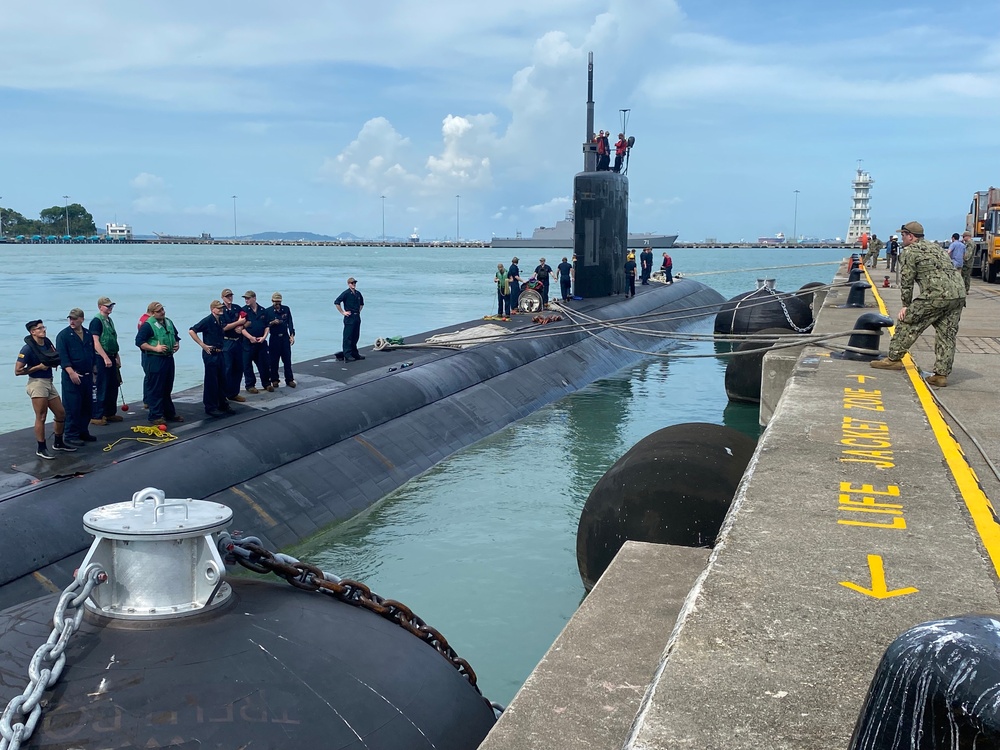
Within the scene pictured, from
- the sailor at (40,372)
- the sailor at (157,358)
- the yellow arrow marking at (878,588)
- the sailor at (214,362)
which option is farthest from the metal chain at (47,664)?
the sailor at (214,362)

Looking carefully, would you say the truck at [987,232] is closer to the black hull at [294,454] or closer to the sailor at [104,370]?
the black hull at [294,454]

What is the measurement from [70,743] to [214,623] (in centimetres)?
59

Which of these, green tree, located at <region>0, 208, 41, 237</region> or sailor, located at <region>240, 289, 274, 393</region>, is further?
green tree, located at <region>0, 208, 41, 237</region>

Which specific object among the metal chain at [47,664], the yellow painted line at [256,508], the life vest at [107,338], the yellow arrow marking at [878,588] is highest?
the life vest at [107,338]

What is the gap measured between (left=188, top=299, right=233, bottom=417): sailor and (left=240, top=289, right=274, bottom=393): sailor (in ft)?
3.25

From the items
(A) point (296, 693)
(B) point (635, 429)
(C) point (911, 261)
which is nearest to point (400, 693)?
(A) point (296, 693)

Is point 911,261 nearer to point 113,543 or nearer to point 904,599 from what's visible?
point 904,599

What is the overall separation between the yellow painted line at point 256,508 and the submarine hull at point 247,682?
216 inches

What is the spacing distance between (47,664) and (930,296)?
27.2 ft

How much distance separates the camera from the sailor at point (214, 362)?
10.2m

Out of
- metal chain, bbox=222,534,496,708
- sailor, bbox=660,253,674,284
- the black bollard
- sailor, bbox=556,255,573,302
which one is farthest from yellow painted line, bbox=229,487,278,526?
sailor, bbox=660,253,674,284

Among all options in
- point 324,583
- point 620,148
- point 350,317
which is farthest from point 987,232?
point 324,583

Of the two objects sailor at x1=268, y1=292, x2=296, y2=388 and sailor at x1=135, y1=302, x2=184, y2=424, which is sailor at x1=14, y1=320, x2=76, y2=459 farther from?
sailor at x1=268, y1=292, x2=296, y2=388

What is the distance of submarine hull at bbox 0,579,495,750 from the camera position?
2684mm
